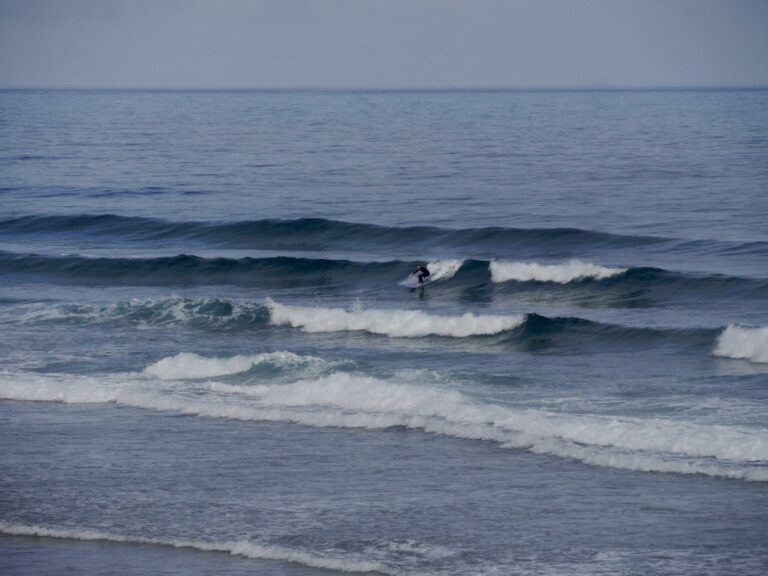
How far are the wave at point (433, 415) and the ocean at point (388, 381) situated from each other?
0.06m

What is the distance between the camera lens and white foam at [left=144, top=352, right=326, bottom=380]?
23.0 metres

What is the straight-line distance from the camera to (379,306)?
30.5 metres

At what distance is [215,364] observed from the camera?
23.4 m

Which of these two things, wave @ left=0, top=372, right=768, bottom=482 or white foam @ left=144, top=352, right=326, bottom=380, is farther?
white foam @ left=144, top=352, right=326, bottom=380

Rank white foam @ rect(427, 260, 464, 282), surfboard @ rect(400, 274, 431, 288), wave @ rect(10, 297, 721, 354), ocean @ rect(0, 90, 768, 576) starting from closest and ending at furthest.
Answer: ocean @ rect(0, 90, 768, 576)
wave @ rect(10, 297, 721, 354)
surfboard @ rect(400, 274, 431, 288)
white foam @ rect(427, 260, 464, 282)

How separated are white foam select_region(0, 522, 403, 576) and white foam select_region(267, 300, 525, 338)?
42.6ft

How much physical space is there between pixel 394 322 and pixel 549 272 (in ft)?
23.4

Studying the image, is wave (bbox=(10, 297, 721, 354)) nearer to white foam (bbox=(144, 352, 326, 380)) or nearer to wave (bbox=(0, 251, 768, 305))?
white foam (bbox=(144, 352, 326, 380))

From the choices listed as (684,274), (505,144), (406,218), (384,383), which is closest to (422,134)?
(505,144)

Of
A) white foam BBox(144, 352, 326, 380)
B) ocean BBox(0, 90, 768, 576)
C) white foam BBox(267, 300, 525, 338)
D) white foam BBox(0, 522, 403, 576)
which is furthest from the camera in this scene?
white foam BBox(267, 300, 525, 338)

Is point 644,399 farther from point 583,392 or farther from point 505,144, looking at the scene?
point 505,144

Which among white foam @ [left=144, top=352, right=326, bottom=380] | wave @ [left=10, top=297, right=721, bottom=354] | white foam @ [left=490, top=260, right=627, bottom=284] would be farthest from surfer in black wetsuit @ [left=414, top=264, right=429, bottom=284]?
white foam @ [left=144, top=352, right=326, bottom=380]

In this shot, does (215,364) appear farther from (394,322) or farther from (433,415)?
(433,415)

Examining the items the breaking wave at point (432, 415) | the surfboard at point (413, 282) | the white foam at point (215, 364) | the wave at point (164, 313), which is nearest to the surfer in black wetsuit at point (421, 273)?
the surfboard at point (413, 282)
